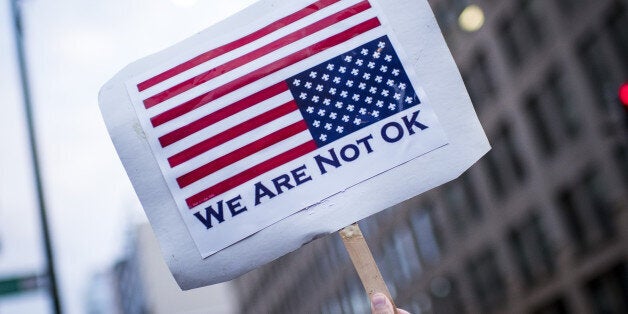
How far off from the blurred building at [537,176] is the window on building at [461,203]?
0.25ft

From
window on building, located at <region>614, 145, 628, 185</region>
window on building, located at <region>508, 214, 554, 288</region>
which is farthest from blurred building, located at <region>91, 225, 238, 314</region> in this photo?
window on building, located at <region>614, 145, 628, 185</region>

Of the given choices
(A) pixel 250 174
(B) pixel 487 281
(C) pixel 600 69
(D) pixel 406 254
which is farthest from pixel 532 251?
(A) pixel 250 174

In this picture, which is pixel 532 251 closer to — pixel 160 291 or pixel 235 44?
pixel 235 44

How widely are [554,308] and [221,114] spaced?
3428cm

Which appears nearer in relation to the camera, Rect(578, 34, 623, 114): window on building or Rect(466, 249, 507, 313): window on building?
Rect(578, 34, 623, 114): window on building

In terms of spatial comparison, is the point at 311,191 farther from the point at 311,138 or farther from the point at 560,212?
the point at 560,212

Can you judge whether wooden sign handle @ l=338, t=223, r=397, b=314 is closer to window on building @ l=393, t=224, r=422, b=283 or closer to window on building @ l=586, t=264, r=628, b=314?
window on building @ l=586, t=264, r=628, b=314

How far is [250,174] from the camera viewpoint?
10.6ft

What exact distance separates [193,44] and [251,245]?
0.93 m

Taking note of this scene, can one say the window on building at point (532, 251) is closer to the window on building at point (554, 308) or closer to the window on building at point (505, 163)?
the window on building at point (554, 308)

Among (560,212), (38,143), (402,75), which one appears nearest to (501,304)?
(560,212)

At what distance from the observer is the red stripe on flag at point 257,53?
3377 millimetres

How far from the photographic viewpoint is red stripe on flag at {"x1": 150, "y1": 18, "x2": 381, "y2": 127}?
335 cm

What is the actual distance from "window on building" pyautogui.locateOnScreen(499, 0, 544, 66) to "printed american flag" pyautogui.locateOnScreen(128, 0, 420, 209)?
100 feet
